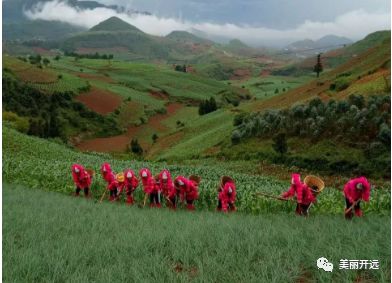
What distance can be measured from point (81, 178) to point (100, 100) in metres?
84.6

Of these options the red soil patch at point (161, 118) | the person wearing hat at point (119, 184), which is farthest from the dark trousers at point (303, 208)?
the red soil patch at point (161, 118)

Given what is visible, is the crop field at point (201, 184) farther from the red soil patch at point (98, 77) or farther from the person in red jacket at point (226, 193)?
the red soil patch at point (98, 77)

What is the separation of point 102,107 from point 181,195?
8334 centimetres

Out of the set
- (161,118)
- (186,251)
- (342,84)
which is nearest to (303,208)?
(186,251)

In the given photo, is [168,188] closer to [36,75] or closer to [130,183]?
[130,183]

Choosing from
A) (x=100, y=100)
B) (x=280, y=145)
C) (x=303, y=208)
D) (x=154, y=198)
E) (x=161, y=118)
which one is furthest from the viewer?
(x=161, y=118)

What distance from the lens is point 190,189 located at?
18.4 meters

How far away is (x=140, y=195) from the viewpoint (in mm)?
21641

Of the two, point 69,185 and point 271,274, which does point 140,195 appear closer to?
point 69,185

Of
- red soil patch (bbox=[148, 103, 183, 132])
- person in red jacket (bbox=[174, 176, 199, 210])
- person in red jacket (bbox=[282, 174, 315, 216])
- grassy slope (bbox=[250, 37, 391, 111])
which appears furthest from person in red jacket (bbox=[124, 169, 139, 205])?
red soil patch (bbox=[148, 103, 183, 132])

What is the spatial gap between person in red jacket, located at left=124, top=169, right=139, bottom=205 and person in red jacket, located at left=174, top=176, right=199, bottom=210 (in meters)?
2.23

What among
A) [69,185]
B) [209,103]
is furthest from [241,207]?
[209,103]

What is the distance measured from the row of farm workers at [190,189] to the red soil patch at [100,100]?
7635 centimetres

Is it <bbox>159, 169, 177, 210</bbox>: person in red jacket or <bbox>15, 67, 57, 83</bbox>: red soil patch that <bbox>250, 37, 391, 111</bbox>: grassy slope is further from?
<bbox>15, 67, 57, 83</bbox>: red soil patch
